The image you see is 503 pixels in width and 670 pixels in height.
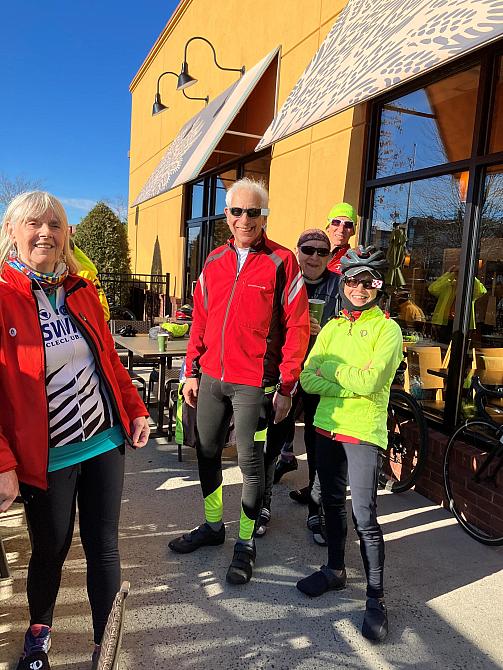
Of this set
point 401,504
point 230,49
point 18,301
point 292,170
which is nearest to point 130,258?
point 230,49

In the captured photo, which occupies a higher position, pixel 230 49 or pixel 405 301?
pixel 230 49

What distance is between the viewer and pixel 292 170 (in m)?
6.68

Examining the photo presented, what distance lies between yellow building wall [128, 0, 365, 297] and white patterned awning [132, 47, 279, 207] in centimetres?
41

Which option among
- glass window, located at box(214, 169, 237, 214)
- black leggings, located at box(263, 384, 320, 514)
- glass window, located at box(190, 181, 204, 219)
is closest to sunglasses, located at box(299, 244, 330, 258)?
black leggings, located at box(263, 384, 320, 514)

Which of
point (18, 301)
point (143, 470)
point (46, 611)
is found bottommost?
point (143, 470)

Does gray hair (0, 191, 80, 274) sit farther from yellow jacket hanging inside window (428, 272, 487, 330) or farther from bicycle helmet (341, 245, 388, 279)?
yellow jacket hanging inside window (428, 272, 487, 330)

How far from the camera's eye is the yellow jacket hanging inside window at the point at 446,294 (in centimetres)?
398

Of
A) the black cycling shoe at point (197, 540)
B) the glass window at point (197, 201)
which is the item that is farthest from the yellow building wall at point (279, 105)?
the black cycling shoe at point (197, 540)

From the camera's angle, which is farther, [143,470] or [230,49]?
[230,49]

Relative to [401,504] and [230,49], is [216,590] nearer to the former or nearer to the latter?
[401,504]

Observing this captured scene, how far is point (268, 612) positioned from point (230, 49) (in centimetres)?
894

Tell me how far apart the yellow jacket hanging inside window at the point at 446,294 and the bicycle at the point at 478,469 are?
64cm

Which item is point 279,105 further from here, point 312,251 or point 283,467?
point 283,467

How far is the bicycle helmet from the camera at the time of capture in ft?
8.23
